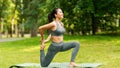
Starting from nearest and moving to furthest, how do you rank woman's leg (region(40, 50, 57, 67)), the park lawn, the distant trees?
woman's leg (region(40, 50, 57, 67))
the park lawn
the distant trees

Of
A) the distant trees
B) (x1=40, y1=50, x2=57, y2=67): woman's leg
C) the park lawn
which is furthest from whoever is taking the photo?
the distant trees

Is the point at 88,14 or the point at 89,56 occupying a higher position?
the point at 88,14

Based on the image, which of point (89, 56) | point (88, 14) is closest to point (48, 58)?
point (89, 56)

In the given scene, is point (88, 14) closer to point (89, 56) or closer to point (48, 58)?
point (89, 56)

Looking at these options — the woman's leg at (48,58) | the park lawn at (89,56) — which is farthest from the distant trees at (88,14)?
the woman's leg at (48,58)

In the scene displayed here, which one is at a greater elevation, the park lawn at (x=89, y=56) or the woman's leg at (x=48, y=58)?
the woman's leg at (x=48, y=58)

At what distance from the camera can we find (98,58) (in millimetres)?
16531

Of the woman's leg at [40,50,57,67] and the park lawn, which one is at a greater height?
the woman's leg at [40,50,57,67]

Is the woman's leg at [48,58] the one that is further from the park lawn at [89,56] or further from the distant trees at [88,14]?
the distant trees at [88,14]

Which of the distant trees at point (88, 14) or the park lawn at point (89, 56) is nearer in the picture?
the park lawn at point (89, 56)

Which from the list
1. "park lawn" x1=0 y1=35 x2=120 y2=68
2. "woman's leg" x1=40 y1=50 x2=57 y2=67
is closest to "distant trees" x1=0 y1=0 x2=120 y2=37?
"park lawn" x1=0 y1=35 x2=120 y2=68

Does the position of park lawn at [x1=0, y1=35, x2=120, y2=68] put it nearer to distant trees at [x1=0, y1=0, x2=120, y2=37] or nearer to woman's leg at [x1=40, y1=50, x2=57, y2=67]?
woman's leg at [x1=40, y1=50, x2=57, y2=67]

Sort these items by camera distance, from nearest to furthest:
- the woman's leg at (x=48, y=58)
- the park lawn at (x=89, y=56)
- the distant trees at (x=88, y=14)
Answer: the woman's leg at (x=48, y=58), the park lawn at (x=89, y=56), the distant trees at (x=88, y=14)

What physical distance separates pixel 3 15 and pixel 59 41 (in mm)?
51803
